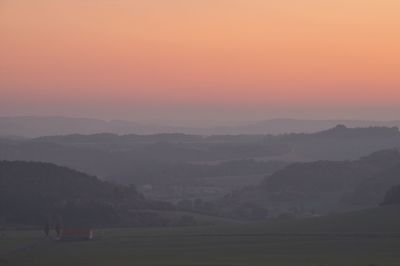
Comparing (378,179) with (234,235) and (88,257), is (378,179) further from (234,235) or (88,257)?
(88,257)

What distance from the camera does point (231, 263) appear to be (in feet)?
221

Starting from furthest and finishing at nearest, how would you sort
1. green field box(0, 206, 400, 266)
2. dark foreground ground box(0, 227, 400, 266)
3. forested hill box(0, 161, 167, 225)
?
1. forested hill box(0, 161, 167, 225)
2. green field box(0, 206, 400, 266)
3. dark foreground ground box(0, 227, 400, 266)

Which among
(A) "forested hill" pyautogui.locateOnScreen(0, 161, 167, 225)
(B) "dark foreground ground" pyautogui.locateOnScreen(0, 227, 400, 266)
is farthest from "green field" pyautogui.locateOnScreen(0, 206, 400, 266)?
(A) "forested hill" pyautogui.locateOnScreen(0, 161, 167, 225)

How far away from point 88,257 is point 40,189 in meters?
66.3

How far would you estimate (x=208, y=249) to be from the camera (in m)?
79.6

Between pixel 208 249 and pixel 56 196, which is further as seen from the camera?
pixel 56 196

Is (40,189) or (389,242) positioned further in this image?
(40,189)

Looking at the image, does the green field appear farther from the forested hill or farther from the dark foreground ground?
the forested hill

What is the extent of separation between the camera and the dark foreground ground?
68.9 metres

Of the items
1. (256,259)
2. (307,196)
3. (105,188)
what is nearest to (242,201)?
(307,196)

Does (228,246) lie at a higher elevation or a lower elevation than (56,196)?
lower

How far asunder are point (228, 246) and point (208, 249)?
3.19 m

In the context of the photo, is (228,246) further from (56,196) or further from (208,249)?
(56,196)

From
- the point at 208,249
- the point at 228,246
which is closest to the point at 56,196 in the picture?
the point at 228,246
